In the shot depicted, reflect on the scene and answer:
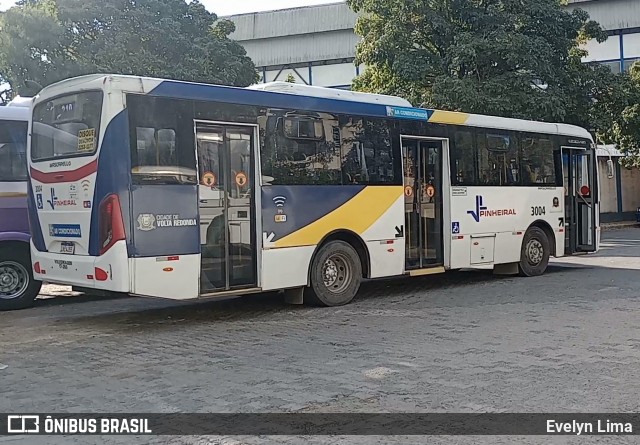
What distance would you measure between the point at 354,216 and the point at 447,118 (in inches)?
114

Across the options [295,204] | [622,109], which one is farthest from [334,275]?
[622,109]

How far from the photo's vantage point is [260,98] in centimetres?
996

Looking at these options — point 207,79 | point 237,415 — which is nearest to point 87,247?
point 237,415

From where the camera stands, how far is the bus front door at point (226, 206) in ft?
30.7

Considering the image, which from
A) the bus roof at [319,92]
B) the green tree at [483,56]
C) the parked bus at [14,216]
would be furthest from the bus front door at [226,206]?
the green tree at [483,56]

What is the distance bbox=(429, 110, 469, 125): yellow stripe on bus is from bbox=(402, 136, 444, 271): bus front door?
14.1 inches

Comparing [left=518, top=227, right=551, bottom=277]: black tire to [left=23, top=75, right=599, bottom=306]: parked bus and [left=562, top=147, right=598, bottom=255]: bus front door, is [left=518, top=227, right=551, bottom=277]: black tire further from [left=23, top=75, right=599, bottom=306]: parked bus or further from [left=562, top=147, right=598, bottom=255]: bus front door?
[left=562, top=147, right=598, bottom=255]: bus front door

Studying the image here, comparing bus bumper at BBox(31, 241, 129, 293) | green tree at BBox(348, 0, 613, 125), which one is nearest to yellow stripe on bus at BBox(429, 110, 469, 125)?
bus bumper at BBox(31, 241, 129, 293)

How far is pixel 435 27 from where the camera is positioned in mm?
20312

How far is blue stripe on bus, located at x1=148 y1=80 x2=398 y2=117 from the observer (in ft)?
29.5

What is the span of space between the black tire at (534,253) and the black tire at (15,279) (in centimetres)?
890

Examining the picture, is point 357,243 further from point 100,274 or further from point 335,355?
point 100,274

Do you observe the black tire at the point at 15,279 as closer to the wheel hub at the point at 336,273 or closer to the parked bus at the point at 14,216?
the parked bus at the point at 14,216

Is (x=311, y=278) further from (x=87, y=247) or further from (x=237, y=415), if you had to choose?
(x=237, y=415)
